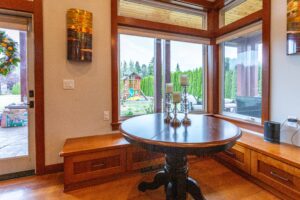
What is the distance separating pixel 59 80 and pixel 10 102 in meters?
0.67

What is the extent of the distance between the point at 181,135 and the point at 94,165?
3.88ft

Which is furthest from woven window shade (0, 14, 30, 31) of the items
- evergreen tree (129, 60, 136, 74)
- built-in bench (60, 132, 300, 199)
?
built-in bench (60, 132, 300, 199)

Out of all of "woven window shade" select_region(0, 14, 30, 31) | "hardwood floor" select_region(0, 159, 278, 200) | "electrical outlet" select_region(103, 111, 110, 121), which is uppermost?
"woven window shade" select_region(0, 14, 30, 31)

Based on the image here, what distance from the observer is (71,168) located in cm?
189

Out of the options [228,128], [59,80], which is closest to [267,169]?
[228,128]

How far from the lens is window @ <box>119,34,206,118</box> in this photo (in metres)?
2.77

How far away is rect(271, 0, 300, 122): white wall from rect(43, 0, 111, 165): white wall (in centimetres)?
211

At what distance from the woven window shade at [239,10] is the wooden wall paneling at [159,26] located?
0.40 metres

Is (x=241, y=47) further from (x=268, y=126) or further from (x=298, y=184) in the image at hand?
(x=298, y=184)

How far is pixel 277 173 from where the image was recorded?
1.79m

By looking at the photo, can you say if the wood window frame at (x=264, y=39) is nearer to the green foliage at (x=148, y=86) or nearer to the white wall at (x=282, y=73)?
the white wall at (x=282, y=73)

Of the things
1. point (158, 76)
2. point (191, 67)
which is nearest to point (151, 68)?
point (158, 76)

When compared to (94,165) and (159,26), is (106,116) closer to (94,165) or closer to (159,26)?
(94,165)

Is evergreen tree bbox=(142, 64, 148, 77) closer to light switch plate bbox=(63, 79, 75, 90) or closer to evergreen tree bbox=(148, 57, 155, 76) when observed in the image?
evergreen tree bbox=(148, 57, 155, 76)
